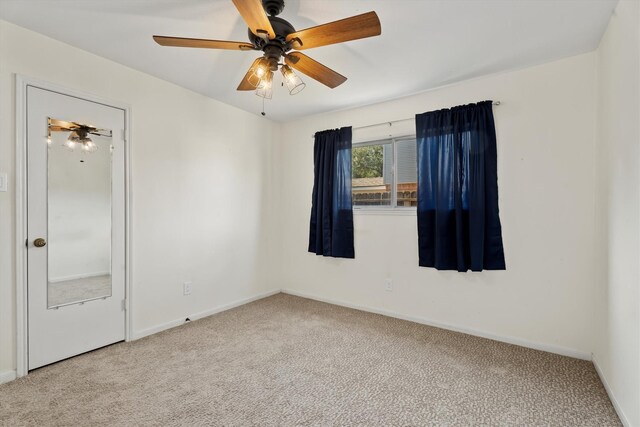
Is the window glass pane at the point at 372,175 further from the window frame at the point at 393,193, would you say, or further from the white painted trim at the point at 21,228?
the white painted trim at the point at 21,228

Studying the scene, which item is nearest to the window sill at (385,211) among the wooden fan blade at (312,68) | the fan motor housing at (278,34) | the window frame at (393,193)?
the window frame at (393,193)

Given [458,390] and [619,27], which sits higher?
[619,27]

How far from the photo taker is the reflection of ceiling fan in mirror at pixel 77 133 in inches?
92.7

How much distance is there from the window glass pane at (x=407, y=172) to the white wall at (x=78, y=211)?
284 cm

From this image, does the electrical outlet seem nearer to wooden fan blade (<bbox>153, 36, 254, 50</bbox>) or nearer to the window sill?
the window sill

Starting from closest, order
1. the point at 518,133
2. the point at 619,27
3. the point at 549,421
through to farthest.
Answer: the point at 549,421 → the point at 619,27 → the point at 518,133

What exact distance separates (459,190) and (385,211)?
0.83 m

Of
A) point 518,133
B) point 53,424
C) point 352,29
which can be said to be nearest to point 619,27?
point 518,133

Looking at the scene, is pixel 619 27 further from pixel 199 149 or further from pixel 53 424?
pixel 53 424

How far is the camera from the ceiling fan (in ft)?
4.95

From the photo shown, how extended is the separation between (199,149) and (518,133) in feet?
10.3

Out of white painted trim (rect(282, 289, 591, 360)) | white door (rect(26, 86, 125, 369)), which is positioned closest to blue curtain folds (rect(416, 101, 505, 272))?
white painted trim (rect(282, 289, 591, 360))

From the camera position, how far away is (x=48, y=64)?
7.51 ft

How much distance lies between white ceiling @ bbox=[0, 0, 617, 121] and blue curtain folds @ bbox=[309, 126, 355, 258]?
863mm
